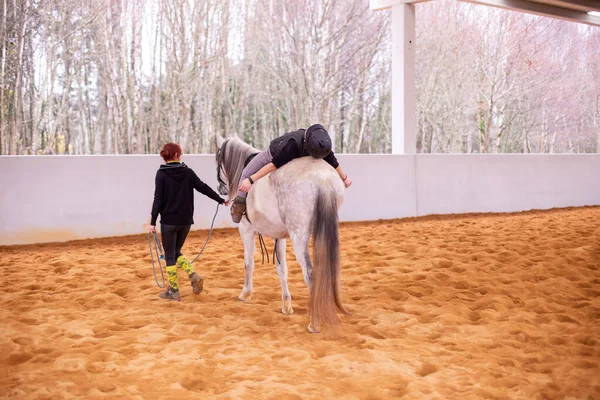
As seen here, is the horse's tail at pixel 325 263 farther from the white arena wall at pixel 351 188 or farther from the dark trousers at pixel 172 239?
the white arena wall at pixel 351 188

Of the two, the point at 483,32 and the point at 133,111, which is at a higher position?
the point at 483,32

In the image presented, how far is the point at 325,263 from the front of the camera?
3617 millimetres

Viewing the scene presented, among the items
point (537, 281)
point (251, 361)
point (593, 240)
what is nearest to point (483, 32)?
point (593, 240)

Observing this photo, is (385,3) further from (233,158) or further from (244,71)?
(233,158)

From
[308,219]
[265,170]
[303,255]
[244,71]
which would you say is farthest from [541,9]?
[303,255]

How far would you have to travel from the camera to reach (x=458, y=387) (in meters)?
2.80

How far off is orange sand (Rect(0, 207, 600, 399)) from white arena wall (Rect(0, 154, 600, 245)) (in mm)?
777

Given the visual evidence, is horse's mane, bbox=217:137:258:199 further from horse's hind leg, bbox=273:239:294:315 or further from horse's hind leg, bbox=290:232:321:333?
horse's hind leg, bbox=290:232:321:333

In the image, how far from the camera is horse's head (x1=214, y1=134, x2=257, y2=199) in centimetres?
459

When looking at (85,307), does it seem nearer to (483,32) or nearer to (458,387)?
(458,387)

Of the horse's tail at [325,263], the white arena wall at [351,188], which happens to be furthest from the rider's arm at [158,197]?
the white arena wall at [351,188]

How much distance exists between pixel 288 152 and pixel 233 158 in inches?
34.0

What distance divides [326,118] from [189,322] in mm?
11280

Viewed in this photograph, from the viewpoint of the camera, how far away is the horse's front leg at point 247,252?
4.48 meters
